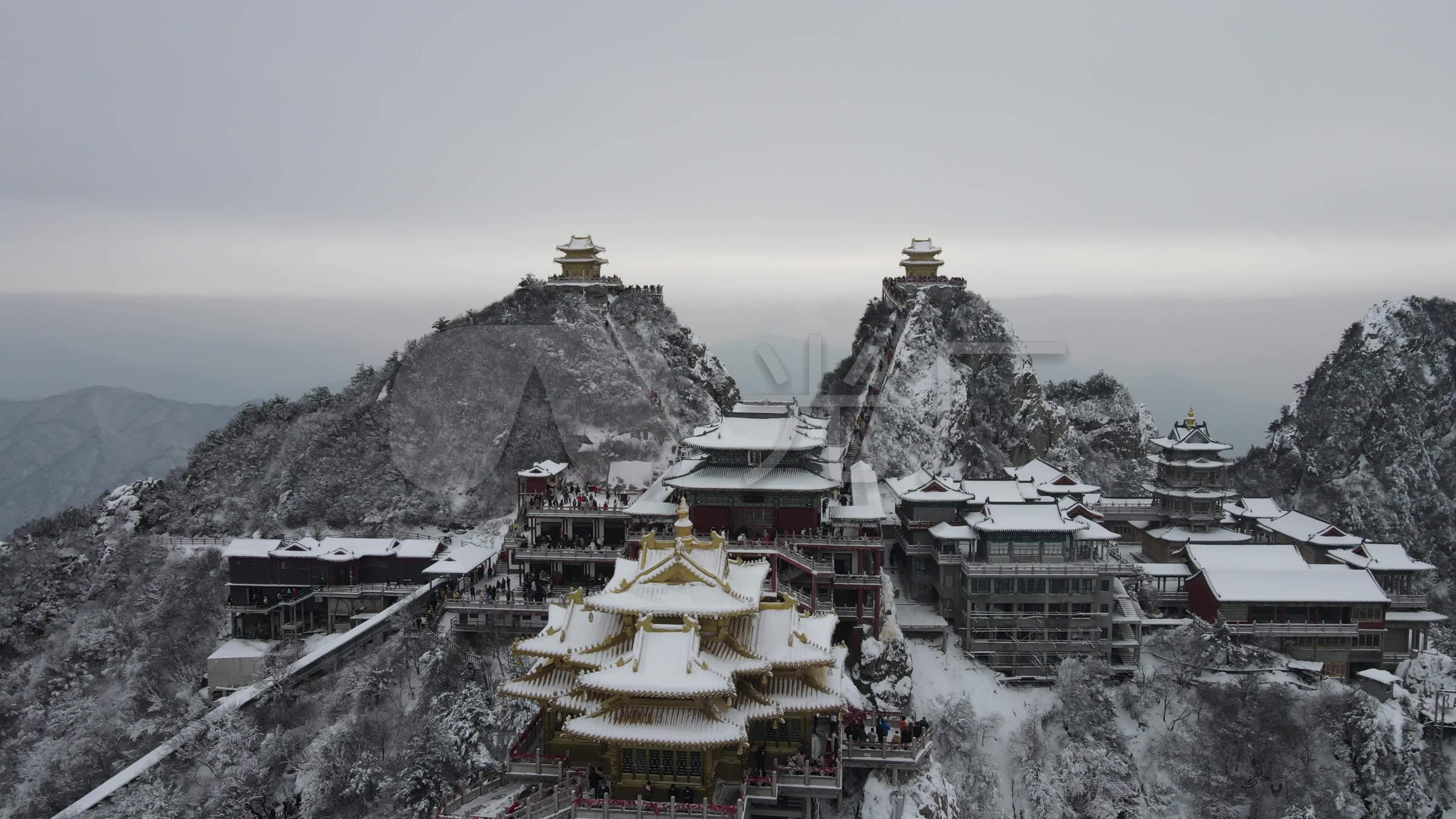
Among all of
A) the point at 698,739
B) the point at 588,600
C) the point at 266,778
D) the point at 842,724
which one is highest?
the point at 588,600

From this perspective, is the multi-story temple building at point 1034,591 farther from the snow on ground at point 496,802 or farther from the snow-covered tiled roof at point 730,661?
the snow on ground at point 496,802

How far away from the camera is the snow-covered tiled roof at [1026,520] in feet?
126

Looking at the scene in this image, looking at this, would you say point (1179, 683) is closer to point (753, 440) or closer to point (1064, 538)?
point (1064, 538)

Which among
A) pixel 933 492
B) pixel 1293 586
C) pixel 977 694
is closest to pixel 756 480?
pixel 933 492

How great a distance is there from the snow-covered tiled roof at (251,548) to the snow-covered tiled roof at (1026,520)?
29915 millimetres

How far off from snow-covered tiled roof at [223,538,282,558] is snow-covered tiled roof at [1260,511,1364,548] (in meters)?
46.3

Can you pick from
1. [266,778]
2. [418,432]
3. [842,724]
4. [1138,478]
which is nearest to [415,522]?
[418,432]

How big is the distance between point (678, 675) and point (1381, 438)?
2289 inches

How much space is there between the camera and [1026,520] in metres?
39.2

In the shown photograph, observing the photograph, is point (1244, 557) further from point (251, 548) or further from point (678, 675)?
point (251, 548)

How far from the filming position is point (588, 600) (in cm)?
2216

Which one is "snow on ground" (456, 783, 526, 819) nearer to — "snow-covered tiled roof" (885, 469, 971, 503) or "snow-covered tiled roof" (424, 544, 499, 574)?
"snow-covered tiled roof" (424, 544, 499, 574)

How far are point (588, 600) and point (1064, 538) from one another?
2357 cm

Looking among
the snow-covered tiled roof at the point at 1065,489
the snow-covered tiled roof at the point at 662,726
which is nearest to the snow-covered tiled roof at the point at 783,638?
the snow-covered tiled roof at the point at 662,726
